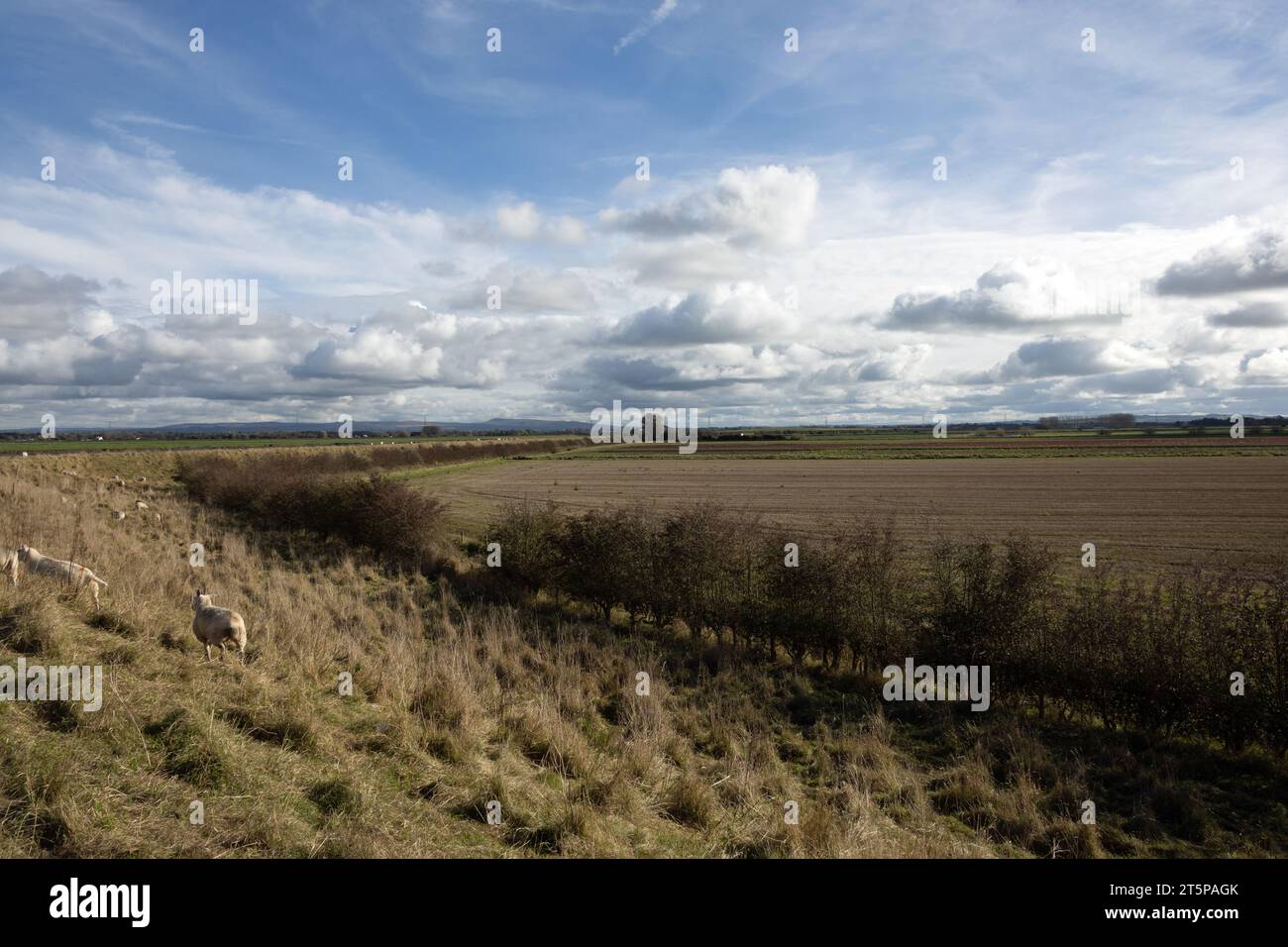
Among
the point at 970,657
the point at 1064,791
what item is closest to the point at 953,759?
the point at 1064,791

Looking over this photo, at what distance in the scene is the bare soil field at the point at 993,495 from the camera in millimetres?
28938

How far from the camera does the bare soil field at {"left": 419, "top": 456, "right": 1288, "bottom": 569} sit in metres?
28.9

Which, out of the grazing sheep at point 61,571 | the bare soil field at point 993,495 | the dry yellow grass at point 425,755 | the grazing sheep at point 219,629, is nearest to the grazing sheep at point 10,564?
the grazing sheep at point 61,571

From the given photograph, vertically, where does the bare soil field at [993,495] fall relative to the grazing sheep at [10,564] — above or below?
below

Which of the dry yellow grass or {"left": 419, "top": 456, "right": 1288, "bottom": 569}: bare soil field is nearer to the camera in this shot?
the dry yellow grass

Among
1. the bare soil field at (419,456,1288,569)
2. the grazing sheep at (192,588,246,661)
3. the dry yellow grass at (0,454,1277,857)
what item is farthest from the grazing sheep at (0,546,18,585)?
the bare soil field at (419,456,1288,569)

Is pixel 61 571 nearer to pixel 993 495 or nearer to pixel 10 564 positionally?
pixel 10 564

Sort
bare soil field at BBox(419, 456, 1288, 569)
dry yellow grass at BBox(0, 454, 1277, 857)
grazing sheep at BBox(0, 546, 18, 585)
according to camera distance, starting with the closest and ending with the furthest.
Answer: dry yellow grass at BBox(0, 454, 1277, 857) < grazing sheep at BBox(0, 546, 18, 585) < bare soil field at BBox(419, 456, 1288, 569)

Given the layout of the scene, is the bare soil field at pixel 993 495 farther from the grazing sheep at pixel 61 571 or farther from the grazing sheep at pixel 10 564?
the grazing sheep at pixel 10 564

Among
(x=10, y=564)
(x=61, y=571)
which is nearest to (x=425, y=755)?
(x=61, y=571)

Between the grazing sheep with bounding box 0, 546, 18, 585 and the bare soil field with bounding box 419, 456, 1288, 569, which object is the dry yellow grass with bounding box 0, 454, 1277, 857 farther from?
the bare soil field with bounding box 419, 456, 1288, 569

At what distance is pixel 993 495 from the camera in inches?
1951

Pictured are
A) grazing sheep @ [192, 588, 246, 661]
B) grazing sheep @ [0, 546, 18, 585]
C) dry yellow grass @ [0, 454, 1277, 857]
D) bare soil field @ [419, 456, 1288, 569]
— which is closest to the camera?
dry yellow grass @ [0, 454, 1277, 857]

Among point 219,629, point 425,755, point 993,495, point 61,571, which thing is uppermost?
point 61,571
